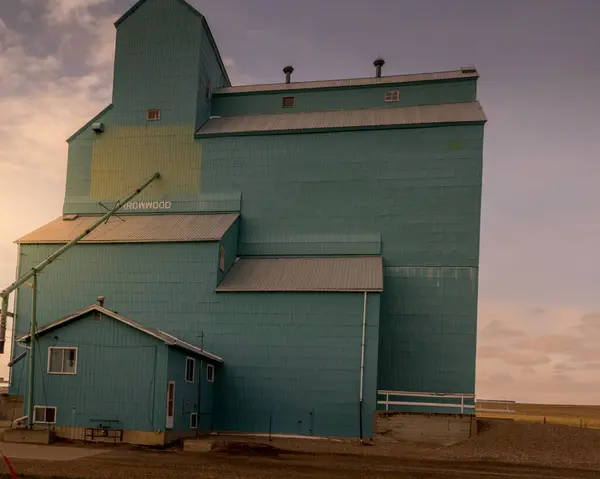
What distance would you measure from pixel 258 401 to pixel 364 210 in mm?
13214

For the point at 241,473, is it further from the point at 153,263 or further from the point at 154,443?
the point at 153,263

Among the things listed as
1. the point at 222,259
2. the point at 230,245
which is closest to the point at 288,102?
the point at 230,245

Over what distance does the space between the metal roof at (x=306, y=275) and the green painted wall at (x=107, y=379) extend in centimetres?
774

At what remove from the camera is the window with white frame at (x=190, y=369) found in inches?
1231

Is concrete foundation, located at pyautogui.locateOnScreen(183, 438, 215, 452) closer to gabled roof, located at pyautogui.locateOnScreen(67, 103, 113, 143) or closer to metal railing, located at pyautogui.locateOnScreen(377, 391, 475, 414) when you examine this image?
metal railing, located at pyautogui.locateOnScreen(377, 391, 475, 414)

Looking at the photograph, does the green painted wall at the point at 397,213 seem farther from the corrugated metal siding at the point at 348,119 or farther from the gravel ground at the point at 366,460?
the gravel ground at the point at 366,460

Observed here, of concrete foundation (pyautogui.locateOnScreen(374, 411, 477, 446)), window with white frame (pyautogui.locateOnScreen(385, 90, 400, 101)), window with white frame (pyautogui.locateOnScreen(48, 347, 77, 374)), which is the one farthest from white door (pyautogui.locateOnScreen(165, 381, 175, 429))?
window with white frame (pyautogui.locateOnScreen(385, 90, 400, 101))

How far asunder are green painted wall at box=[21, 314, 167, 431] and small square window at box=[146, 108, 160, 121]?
1770cm

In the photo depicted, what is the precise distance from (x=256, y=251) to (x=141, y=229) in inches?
284

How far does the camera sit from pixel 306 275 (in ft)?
121

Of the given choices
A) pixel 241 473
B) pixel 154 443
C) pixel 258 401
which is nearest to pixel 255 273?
pixel 258 401

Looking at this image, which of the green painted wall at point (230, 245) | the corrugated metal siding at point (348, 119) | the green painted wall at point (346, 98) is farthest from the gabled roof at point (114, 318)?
the green painted wall at point (346, 98)

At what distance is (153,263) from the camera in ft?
123

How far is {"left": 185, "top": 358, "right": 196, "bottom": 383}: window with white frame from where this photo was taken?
3127 cm
